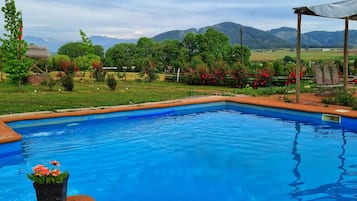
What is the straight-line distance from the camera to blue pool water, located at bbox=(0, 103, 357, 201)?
4566 millimetres

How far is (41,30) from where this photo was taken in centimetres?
3691

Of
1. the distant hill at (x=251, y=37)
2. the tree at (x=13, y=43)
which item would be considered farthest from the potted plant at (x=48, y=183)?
the distant hill at (x=251, y=37)

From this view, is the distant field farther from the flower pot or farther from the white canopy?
the flower pot

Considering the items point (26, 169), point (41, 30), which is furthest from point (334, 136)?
point (41, 30)

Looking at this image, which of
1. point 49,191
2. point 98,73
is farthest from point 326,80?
point 98,73

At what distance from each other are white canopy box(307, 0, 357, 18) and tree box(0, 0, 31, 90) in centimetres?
938

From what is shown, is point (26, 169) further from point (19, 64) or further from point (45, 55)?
point (45, 55)

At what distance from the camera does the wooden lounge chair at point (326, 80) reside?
11.1 m

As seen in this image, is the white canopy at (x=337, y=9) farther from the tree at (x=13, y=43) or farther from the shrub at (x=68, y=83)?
the tree at (x=13, y=43)

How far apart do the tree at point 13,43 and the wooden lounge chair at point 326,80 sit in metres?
9.63

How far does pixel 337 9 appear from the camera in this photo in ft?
28.9

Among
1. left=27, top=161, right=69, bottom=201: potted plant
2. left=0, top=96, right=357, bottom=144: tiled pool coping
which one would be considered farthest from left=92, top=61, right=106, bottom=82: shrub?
left=27, top=161, right=69, bottom=201: potted plant

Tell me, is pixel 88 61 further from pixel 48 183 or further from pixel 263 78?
pixel 48 183

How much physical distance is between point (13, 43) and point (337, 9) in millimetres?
10197
